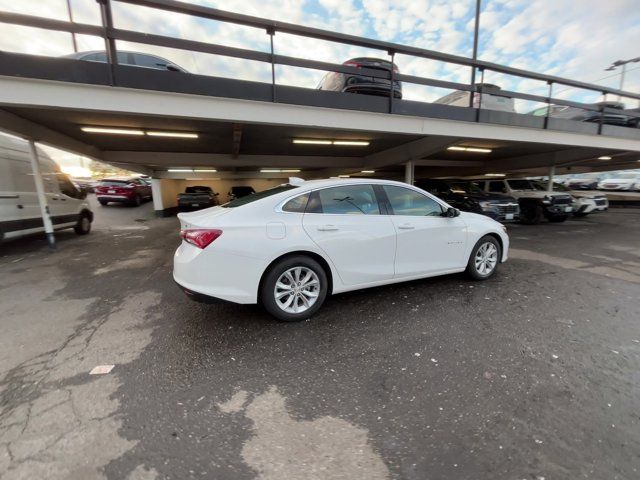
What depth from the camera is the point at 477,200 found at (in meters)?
10.0

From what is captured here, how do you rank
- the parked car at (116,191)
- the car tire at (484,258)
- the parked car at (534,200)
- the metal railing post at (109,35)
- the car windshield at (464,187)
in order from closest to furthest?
the metal railing post at (109,35) < the car tire at (484,258) < the parked car at (534,200) < the car windshield at (464,187) < the parked car at (116,191)

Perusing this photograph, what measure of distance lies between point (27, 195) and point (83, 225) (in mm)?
2237

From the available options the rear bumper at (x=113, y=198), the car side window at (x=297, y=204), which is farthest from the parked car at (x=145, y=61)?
the rear bumper at (x=113, y=198)


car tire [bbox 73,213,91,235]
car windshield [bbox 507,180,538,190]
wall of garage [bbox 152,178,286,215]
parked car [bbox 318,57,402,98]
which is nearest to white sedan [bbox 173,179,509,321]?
parked car [bbox 318,57,402,98]

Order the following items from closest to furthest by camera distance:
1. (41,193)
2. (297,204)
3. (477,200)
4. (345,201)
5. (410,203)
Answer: (297,204)
(345,201)
(410,203)
(41,193)
(477,200)

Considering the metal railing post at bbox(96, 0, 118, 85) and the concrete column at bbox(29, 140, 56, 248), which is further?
the concrete column at bbox(29, 140, 56, 248)

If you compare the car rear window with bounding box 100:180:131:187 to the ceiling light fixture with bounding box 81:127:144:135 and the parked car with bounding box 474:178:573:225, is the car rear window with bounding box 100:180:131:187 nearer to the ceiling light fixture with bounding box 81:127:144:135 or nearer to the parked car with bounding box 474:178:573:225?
the ceiling light fixture with bounding box 81:127:144:135

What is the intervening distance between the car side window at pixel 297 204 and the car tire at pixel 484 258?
2.79 meters

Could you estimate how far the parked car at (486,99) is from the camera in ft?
24.8

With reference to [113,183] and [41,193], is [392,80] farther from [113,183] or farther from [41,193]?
[113,183]

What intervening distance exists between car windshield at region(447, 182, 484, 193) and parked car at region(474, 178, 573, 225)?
95 cm

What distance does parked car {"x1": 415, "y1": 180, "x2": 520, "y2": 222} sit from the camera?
378 inches

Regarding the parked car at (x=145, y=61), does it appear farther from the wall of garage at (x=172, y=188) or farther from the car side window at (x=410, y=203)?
the wall of garage at (x=172, y=188)

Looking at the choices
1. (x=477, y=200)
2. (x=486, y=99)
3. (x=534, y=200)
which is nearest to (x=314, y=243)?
(x=486, y=99)
